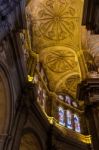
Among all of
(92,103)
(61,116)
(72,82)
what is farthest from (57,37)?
(92,103)

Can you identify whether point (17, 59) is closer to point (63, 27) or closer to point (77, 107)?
point (63, 27)

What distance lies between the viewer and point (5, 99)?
361 inches

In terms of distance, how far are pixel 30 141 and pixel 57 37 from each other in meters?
8.39

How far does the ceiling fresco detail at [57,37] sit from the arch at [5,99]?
688 centimetres

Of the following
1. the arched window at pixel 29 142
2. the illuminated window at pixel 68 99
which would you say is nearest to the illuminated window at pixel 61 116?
the illuminated window at pixel 68 99

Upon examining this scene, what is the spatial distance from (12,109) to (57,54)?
940 cm

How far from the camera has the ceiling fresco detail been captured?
16.2 meters

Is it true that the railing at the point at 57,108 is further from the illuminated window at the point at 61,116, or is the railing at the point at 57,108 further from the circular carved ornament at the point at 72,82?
the circular carved ornament at the point at 72,82

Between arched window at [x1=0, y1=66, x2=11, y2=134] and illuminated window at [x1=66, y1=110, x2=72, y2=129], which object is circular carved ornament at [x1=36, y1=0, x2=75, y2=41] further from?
arched window at [x1=0, y1=66, x2=11, y2=134]

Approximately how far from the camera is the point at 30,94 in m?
11.5

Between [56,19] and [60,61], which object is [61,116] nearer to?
[60,61]

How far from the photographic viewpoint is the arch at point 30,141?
38.3 feet

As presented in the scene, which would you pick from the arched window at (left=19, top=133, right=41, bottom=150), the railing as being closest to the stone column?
the arched window at (left=19, top=133, right=41, bottom=150)

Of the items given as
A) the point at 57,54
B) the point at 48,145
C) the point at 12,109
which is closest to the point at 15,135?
the point at 12,109
